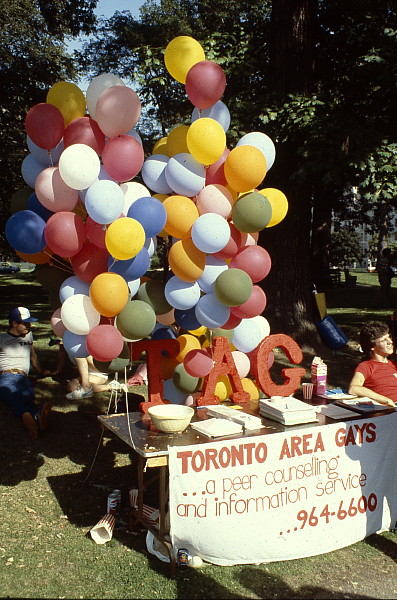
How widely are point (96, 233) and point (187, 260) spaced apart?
73 centimetres

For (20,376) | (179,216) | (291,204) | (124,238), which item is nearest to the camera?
(124,238)

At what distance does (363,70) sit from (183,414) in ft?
24.0

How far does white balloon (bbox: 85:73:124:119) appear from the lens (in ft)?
14.5

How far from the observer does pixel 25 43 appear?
1498cm

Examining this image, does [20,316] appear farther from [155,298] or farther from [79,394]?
[155,298]

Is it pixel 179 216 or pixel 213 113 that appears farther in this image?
pixel 213 113

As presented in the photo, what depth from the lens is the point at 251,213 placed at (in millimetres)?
4473

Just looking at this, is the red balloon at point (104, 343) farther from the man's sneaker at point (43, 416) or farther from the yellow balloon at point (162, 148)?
the man's sneaker at point (43, 416)

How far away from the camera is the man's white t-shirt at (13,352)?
6656 millimetres

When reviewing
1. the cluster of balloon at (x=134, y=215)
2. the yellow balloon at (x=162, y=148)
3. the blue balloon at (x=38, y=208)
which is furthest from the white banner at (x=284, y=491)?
the yellow balloon at (x=162, y=148)

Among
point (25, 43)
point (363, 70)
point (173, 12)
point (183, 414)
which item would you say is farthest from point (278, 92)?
point (173, 12)

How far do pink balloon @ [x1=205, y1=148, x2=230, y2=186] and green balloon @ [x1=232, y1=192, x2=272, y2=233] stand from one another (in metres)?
0.29

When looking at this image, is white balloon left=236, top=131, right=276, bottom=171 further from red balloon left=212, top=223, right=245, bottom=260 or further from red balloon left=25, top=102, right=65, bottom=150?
red balloon left=25, top=102, right=65, bottom=150

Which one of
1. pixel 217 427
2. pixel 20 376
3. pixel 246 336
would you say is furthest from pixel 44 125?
pixel 20 376
